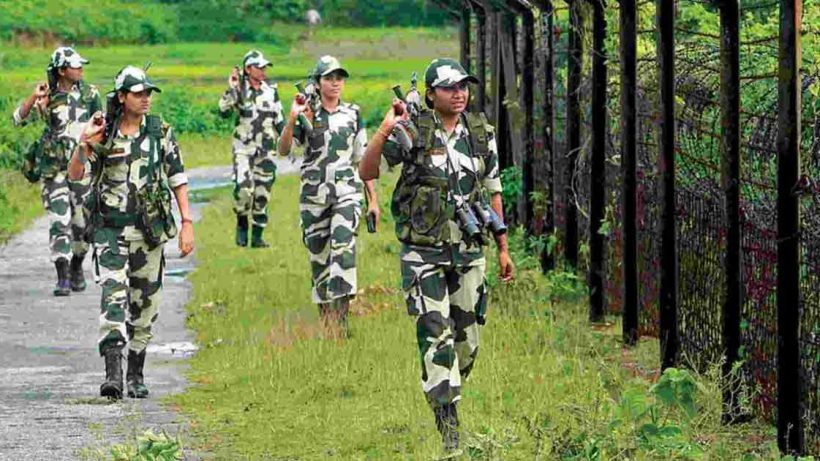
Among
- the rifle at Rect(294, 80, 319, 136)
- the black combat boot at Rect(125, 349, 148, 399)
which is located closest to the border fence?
the rifle at Rect(294, 80, 319, 136)

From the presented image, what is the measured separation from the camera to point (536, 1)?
602 inches

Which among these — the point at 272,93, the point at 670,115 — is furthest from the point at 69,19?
the point at 670,115

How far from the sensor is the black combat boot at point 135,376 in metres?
11.4

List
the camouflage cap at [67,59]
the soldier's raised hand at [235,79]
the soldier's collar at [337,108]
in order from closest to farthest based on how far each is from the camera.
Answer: the soldier's collar at [337,108] → the camouflage cap at [67,59] → the soldier's raised hand at [235,79]

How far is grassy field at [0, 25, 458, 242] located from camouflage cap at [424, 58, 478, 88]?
1287 centimetres

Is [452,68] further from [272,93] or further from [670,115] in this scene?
[272,93]

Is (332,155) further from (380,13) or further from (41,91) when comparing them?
(380,13)

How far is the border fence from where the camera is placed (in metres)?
8.45

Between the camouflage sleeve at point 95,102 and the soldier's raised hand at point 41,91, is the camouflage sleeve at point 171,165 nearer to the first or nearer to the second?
the soldier's raised hand at point 41,91

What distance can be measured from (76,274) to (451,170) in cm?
788

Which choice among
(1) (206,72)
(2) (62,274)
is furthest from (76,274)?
(1) (206,72)

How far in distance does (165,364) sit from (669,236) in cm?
366

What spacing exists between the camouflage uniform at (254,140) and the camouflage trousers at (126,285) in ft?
29.4

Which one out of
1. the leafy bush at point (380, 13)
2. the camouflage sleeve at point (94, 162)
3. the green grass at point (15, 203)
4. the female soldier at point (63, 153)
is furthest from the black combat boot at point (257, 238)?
the leafy bush at point (380, 13)
